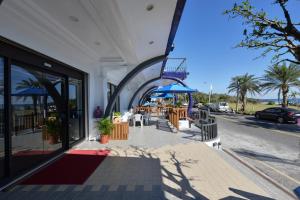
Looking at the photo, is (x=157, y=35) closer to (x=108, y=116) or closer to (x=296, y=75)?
(x=108, y=116)

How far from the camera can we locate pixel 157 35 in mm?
6434

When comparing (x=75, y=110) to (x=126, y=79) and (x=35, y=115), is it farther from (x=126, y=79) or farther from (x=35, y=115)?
(x=126, y=79)

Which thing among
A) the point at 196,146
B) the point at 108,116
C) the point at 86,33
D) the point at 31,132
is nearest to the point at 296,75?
the point at 196,146

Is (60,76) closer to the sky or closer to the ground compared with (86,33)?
closer to the ground

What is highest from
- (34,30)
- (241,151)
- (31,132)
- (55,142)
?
(34,30)

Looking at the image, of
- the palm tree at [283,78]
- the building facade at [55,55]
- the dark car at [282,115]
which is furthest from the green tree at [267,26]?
the palm tree at [283,78]

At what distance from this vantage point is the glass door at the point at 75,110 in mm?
6691

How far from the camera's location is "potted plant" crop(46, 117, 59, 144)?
18.1ft

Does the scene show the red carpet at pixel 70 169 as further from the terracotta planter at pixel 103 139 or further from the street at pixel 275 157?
the street at pixel 275 157

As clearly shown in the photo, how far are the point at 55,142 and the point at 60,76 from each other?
5.99ft

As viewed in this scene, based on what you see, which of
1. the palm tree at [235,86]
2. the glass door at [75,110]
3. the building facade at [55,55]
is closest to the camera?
the building facade at [55,55]

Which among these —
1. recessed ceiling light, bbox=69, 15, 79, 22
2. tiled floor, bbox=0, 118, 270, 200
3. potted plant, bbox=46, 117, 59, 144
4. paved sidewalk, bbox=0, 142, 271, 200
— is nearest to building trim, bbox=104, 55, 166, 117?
tiled floor, bbox=0, 118, 270, 200

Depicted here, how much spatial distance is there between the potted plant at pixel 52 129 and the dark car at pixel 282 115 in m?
19.4

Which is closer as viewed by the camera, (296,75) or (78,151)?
(78,151)
